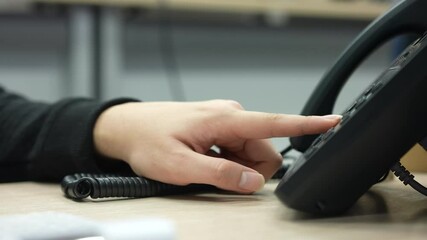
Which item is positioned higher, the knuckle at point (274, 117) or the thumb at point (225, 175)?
the knuckle at point (274, 117)

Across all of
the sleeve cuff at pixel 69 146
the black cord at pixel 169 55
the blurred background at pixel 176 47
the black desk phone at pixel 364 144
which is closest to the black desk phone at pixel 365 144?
the black desk phone at pixel 364 144

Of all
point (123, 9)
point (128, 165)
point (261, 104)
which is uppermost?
point (123, 9)

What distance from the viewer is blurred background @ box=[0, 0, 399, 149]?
157cm

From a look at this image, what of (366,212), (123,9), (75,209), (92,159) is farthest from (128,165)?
(123,9)

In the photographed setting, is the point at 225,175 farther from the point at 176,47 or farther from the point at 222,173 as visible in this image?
the point at 176,47

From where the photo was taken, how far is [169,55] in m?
1.79

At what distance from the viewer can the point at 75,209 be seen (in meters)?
0.48

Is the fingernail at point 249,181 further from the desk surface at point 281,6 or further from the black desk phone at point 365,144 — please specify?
the desk surface at point 281,6

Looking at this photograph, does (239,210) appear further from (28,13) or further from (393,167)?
(28,13)

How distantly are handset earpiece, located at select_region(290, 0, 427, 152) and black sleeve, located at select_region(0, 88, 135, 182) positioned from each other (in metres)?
0.22

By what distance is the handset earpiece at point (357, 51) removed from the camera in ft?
1.94

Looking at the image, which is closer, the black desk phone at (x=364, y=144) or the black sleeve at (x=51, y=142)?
the black desk phone at (x=364, y=144)

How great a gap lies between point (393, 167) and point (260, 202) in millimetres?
114

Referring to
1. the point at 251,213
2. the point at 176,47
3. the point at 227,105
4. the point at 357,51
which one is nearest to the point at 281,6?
the point at 176,47
